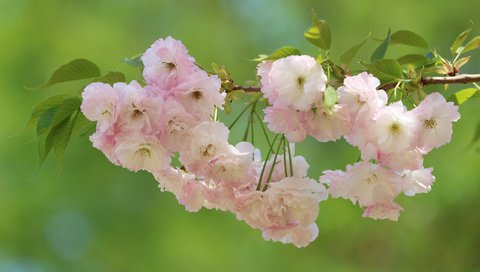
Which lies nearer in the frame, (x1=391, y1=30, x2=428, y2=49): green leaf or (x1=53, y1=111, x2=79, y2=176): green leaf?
(x1=53, y1=111, x2=79, y2=176): green leaf

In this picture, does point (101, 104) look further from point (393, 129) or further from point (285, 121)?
Answer: point (393, 129)

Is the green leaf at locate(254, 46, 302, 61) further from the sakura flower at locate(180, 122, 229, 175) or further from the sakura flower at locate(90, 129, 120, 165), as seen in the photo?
the sakura flower at locate(90, 129, 120, 165)

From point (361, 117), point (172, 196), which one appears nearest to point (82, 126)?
point (361, 117)

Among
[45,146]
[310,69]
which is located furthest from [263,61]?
[45,146]

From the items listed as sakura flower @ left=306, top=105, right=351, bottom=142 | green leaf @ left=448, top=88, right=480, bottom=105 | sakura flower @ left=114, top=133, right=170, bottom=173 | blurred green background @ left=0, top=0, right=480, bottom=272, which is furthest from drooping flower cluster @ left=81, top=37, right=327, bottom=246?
blurred green background @ left=0, top=0, right=480, bottom=272

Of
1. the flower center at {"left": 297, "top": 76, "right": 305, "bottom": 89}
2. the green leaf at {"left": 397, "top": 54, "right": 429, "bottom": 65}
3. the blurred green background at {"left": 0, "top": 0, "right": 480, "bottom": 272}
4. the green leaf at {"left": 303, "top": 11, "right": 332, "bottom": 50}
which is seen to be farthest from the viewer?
the blurred green background at {"left": 0, "top": 0, "right": 480, "bottom": 272}

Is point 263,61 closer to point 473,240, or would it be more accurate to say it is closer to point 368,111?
point 368,111

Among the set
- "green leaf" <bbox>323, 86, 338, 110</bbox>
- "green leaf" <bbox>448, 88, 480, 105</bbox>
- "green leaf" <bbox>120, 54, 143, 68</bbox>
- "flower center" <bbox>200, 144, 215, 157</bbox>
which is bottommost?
"flower center" <bbox>200, 144, 215, 157</bbox>
